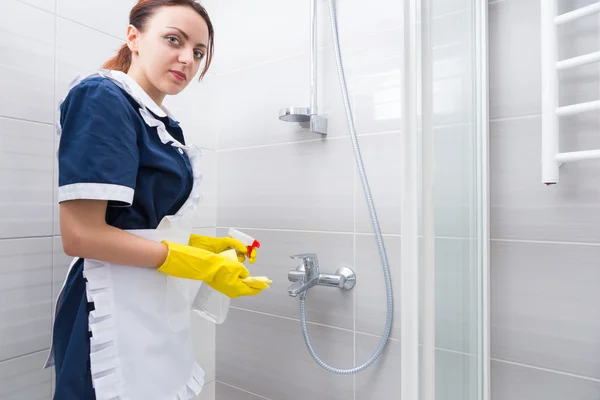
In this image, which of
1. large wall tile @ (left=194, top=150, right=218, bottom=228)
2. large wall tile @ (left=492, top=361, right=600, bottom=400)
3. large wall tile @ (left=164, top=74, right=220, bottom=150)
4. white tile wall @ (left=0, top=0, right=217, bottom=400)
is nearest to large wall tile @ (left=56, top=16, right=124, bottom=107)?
white tile wall @ (left=0, top=0, right=217, bottom=400)

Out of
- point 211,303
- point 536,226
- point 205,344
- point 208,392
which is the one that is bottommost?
point 208,392

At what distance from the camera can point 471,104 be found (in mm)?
782

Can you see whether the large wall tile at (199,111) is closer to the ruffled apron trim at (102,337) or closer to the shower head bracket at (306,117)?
the shower head bracket at (306,117)

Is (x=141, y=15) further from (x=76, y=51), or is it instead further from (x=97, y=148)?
(x=97, y=148)

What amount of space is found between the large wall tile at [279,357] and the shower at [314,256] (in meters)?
0.05

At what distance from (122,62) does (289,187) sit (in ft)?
1.97

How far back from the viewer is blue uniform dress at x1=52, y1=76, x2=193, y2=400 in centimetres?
72

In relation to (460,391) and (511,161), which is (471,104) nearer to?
(511,161)

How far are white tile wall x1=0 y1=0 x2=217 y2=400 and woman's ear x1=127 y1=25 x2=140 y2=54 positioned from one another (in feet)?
0.88

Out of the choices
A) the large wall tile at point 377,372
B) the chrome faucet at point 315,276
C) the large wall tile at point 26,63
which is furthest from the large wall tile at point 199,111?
the large wall tile at point 377,372

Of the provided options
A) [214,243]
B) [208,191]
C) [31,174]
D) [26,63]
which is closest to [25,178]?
[31,174]

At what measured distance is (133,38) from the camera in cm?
94

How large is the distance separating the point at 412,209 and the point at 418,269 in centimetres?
7

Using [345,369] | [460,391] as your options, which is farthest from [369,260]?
[460,391]
